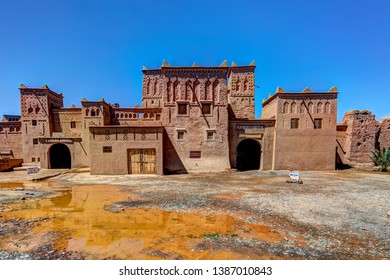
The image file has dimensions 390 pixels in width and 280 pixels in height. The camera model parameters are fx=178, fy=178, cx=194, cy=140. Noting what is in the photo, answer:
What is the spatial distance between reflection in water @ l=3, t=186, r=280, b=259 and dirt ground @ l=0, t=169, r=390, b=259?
3cm

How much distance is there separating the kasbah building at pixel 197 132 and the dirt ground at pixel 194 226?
27.2 feet

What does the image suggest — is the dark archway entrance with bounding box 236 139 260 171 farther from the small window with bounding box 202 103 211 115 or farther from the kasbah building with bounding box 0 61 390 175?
the small window with bounding box 202 103 211 115

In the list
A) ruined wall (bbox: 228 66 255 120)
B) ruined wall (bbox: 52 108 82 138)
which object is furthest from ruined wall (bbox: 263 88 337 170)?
ruined wall (bbox: 52 108 82 138)

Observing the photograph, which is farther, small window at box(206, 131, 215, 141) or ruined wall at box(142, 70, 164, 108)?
ruined wall at box(142, 70, 164, 108)

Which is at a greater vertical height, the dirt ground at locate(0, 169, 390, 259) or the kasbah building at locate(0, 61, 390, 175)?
the kasbah building at locate(0, 61, 390, 175)

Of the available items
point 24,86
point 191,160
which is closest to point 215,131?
point 191,160

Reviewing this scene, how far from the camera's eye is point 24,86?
1085 inches

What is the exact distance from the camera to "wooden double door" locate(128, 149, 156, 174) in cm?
1814

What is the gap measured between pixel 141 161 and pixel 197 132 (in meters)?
6.75

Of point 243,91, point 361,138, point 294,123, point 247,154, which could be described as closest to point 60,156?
point 247,154

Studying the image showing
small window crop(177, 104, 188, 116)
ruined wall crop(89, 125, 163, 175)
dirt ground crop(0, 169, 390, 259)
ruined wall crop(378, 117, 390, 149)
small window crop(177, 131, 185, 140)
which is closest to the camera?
dirt ground crop(0, 169, 390, 259)

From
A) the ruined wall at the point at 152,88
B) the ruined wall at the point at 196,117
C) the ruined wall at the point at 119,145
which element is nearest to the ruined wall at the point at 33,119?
the ruined wall at the point at 152,88
